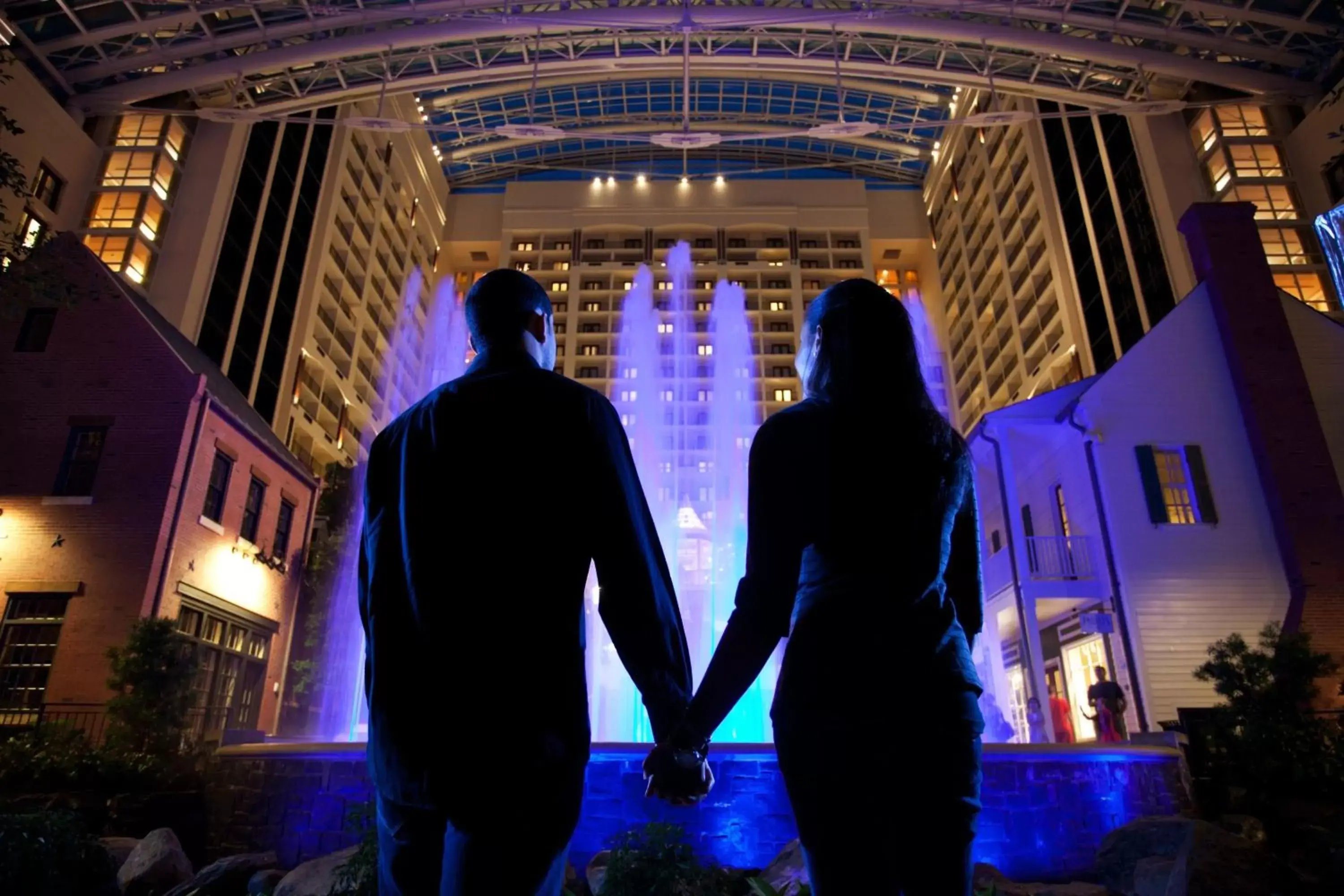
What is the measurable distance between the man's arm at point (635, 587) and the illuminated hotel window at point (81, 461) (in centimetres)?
1843

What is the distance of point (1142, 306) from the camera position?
3058 centimetres

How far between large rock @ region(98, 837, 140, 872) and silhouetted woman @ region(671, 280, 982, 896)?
30.4 ft

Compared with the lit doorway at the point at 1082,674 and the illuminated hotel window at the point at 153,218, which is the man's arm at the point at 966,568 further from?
the illuminated hotel window at the point at 153,218

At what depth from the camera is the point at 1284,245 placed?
99.3 feet

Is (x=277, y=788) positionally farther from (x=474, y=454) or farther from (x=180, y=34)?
(x=180, y=34)

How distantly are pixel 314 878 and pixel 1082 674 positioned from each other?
1628cm

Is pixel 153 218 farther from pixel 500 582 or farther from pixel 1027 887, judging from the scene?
pixel 500 582

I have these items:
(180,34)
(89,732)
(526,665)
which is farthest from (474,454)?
(180,34)

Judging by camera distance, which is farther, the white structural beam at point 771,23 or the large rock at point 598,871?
the white structural beam at point 771,23

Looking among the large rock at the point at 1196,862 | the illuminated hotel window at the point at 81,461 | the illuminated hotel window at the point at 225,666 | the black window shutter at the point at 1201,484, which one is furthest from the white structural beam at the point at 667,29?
the large rock at the point at 1196,862

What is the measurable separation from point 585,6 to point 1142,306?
28417 mm

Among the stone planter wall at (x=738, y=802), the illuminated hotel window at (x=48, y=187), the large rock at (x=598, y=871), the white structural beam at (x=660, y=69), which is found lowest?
the large rock at (x=598, y=871)

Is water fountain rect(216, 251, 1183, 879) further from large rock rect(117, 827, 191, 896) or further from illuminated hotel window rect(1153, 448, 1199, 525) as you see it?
illuminated hotel window rect(1153, 448, 1199, 525)

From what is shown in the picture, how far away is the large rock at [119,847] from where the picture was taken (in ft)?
27.9
